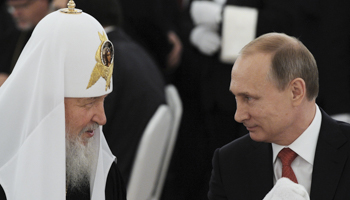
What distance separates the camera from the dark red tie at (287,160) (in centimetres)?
273

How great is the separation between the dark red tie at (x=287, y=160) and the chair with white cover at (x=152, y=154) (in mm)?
1396

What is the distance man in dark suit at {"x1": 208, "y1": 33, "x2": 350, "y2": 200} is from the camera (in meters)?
2.69

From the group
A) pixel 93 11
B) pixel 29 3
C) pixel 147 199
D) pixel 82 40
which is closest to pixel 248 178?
pixel 82 40

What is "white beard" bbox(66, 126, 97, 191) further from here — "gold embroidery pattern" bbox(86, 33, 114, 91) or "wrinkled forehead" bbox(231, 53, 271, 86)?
"wrinkled forehead" bbox(231, 53, 271, 86)

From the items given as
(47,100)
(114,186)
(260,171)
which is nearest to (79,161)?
(114,186)

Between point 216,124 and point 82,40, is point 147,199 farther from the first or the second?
point 82,40

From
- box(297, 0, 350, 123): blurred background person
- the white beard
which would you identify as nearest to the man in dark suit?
the white beard

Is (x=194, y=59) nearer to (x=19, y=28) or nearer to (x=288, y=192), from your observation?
(x=19, y=28)

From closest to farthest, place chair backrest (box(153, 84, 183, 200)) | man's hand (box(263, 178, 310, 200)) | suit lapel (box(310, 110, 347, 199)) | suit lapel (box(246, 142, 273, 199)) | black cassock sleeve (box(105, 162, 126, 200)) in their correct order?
man's hand (box(263, 178, 310, 200)) → suit lapel (box(310, 110, 347, 199)) → suit lapel (box(246, 142, 273, 199)) → black cassock sleeve (box(105, 162, 126, 200)) → chair backrest (box(153, 84, 183, 200))

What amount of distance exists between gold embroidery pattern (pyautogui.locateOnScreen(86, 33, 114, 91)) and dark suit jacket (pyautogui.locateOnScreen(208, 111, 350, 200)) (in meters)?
0.67

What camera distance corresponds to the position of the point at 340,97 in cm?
488

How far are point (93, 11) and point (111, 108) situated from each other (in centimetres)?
74

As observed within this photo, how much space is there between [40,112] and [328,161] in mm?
1284

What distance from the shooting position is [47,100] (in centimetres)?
257
